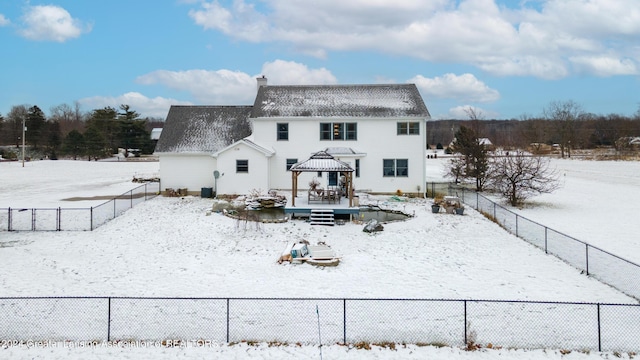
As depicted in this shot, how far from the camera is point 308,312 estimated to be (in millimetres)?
Result: 11109

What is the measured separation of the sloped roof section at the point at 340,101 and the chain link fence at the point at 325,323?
21087 millimetres

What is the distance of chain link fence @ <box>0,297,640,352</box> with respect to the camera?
971 cm

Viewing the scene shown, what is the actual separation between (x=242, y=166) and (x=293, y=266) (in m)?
15.2

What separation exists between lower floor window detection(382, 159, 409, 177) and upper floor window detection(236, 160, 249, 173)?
967 cm

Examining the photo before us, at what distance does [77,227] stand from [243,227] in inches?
326

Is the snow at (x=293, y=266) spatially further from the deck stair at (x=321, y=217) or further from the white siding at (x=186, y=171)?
the white siding at (x=186, y=171)

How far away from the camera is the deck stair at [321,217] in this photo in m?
21.9

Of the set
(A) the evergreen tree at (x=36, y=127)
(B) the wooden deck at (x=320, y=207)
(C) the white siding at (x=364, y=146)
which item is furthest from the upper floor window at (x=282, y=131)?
(A) the evergreen tree at (x=36, y=127)

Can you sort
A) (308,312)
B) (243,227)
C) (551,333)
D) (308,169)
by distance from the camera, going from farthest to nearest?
(308,169) < (243,227) < (308,312) < (551,333)

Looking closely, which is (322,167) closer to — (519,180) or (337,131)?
(337,131)

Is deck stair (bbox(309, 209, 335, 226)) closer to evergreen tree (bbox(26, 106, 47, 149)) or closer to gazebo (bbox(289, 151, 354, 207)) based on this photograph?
gazebo (bbox(289, 151, 354, 207))

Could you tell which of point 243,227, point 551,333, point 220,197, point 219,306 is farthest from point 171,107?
point 551,333

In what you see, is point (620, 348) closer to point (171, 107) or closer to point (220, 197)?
point (220, 197)

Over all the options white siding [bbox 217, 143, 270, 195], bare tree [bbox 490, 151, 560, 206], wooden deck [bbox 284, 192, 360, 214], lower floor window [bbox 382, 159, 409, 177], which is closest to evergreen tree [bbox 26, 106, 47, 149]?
white siding [bbox 217, 143, 270, 195]
